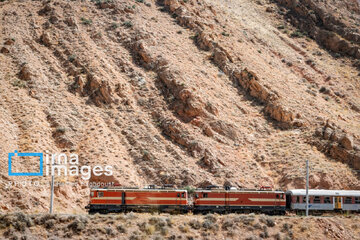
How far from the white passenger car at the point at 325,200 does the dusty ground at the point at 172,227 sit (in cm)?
306

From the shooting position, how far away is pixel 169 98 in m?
41.2

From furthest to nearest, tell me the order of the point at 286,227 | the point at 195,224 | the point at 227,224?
the point at 286,227 < the point at 227,224 < the point at 195,224

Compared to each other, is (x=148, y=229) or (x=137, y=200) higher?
(x=137, y=200)

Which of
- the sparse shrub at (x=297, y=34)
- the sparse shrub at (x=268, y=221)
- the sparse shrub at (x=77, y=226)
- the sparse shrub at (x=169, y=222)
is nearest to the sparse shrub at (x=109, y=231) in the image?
the sparse shrub at (x=77, y=226)

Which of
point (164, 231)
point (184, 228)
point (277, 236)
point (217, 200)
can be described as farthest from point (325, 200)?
point (164, 231)

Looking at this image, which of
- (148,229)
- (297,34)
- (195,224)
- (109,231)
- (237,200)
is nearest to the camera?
(109,231)

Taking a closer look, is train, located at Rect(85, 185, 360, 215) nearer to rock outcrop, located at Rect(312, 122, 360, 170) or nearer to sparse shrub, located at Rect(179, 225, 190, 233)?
sparse shrub, located at Rect(179, 225, 190, 233)

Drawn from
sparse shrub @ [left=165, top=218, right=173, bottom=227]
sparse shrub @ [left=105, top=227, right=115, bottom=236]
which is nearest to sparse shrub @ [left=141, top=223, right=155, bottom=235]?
sparse shrub @ [left=165, top=218, right=173, bottom=227]

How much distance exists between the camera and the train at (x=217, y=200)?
29812 millimetres

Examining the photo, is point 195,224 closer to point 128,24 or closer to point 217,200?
point 217,200

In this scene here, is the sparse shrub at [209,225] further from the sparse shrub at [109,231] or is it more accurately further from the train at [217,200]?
the sparse shrub at [109,231]

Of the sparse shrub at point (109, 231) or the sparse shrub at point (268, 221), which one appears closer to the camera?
the sparse shrub at point (109, 231)

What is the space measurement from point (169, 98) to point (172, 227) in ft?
57.2

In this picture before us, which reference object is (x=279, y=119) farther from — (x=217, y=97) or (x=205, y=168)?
(x=205, y=168)
